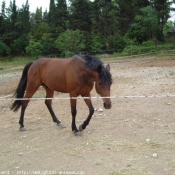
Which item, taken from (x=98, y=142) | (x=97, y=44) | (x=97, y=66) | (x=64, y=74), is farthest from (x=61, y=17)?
(x=98, y=142)

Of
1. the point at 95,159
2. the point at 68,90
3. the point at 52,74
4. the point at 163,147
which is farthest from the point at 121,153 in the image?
the point at 52,74

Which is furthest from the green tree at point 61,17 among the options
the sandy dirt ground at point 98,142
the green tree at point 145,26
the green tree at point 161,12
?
the sandy dirt ground at point 98,142

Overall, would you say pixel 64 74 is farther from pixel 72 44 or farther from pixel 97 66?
pixel 72 44

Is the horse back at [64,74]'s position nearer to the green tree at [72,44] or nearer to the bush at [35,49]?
the green tree at [72,44]

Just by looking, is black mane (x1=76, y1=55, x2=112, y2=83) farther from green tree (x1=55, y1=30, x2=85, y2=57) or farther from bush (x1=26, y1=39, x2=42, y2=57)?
bush (x1=26, y1=39, x2=42, y2=57)

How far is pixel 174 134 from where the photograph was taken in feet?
14.1

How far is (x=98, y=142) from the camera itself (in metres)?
4.09

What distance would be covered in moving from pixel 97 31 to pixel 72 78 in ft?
109

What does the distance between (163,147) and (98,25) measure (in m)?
34.2

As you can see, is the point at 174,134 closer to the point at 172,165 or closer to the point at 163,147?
the point at 163,147

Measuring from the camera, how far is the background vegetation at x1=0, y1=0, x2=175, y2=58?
30.1 meters

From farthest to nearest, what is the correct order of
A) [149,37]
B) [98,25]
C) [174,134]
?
[98,25] → [149,37] → [174,134]

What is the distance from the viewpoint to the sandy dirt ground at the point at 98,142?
3262 mm

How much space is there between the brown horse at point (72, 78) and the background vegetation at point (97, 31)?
72.7ft
